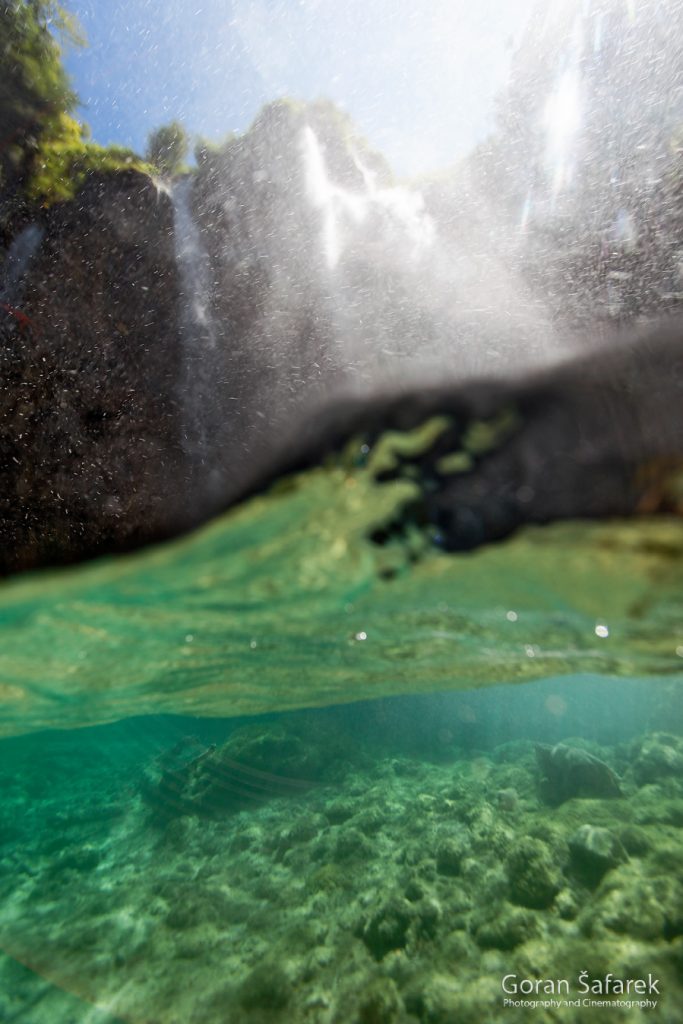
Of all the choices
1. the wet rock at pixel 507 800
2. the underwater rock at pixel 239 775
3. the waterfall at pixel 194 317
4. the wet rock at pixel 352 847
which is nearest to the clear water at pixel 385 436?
the waterfall at pixel 194 317

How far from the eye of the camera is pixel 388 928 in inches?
334

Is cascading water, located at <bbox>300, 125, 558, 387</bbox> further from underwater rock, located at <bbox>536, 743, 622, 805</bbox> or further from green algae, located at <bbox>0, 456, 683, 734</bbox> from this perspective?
underwater rock, located at <bbox>536, 743, 622, 805</bbox>

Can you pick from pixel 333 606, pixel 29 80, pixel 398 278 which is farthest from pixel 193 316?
pixel 333 606

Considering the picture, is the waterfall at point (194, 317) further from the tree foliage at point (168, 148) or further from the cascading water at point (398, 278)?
the cascading water at point (398, 278)

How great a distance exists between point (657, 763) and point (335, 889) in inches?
456

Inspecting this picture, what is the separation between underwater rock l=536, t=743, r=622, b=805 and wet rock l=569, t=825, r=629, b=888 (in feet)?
13.7

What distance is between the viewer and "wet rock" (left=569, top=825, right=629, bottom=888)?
29.7 ft

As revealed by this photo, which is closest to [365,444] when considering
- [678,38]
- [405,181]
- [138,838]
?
[405,181]

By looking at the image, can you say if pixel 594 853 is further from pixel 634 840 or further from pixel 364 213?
pixel 364 213

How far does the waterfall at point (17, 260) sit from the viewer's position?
20.9 ft

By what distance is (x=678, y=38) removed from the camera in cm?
606

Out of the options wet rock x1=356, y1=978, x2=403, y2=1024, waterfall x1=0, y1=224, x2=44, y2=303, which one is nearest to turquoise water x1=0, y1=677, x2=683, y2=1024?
wet rock x1=356, y1=978, x2=403, y2=1024

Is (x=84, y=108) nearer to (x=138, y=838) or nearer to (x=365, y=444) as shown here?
(x=365, y=444)

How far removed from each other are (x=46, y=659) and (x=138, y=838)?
8.37m
